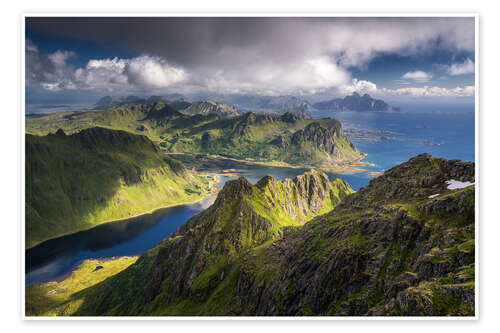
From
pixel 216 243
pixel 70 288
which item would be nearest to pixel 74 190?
pixel 70 288

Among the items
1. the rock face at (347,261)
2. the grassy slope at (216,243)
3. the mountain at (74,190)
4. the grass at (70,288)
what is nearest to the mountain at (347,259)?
the rock face at (347,261)

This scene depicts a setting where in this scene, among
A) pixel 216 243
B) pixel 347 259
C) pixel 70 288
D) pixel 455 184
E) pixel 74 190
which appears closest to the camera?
pixel 347 259

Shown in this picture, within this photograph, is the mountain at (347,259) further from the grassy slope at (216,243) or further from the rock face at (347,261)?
the grassy slope at (216,243)

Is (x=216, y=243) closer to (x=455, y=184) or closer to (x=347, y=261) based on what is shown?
(x=347, y=261)

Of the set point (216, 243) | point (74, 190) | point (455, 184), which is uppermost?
point (455, 184)

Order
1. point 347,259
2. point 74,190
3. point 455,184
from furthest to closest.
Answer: point 74,190 → point 455,184 → point 347,259

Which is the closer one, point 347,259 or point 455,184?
point 347,259
